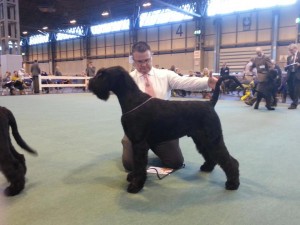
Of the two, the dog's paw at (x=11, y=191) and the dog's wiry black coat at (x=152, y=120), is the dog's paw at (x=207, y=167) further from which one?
the dog's paw at (x=11, y=191)

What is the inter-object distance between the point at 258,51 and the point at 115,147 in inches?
236

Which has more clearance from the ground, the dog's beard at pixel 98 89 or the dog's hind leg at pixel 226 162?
the dog's beard at pixel 98 89

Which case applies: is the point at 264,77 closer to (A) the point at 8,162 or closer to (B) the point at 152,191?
(B) the point at 152,191

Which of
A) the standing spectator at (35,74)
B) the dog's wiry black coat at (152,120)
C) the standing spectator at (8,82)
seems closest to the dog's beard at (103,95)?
the dog's wiry black coat at (152,120)

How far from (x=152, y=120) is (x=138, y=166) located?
40 centimetres

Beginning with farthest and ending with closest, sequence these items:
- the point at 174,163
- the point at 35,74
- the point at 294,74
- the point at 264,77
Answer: the point at 35,74 → the point at 294,74 → the point at 264,77 → the point at 174,163

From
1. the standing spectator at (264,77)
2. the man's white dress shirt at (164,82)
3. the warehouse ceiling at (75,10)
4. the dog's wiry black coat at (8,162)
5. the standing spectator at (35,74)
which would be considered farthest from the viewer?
the warehouse ceiling at (75,10)

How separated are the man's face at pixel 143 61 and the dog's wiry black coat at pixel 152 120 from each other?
0.45 meters

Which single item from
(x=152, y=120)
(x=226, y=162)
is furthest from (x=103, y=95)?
(x=226, y=162)

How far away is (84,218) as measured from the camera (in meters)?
1.87

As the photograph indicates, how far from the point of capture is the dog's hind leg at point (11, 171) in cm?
211

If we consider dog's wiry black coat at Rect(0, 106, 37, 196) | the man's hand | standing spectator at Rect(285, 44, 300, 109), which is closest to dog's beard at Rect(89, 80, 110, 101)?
dog's wiry black coat at Rect(0, 106, 37, 196)

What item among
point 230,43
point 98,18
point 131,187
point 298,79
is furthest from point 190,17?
point 131,187

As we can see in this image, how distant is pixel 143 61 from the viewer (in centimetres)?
275
